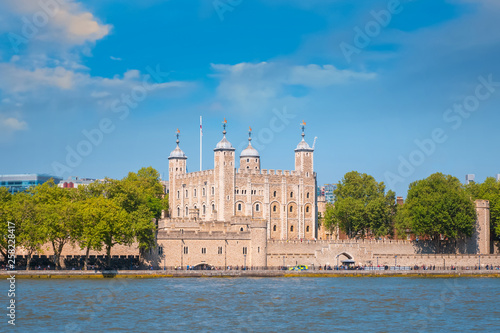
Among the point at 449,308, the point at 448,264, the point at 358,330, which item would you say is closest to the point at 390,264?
the point at 448,264

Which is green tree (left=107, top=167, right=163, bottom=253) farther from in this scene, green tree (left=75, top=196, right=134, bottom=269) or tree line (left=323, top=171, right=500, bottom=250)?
tree line (left=323, top=171, right=500, bottom=250)

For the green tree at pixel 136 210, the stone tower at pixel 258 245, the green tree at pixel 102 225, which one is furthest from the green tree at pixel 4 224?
the stone tower at pixel 258 245

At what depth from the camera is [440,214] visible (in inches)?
3177

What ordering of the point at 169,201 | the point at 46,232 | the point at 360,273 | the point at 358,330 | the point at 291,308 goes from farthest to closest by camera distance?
the point at 169,201, the point at 360,273, the point at 46,232, the point at 291,308, the point at 358,330

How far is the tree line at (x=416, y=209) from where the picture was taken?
81250 mm

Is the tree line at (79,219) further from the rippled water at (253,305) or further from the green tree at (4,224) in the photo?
the rippled water at (253,305)

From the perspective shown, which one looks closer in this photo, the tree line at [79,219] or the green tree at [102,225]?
the tree line at [79,219]

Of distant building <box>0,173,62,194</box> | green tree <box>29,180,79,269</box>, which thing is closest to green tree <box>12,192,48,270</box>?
green tree <box>29,180,79,269</box>

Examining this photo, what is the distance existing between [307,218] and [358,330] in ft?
172

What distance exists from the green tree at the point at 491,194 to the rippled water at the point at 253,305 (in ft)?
61.7

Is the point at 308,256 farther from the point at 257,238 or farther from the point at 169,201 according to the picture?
the point at 169,201

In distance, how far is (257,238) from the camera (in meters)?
75.9

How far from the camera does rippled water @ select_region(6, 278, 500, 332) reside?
45094 millimetres

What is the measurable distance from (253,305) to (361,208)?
1498 inches
